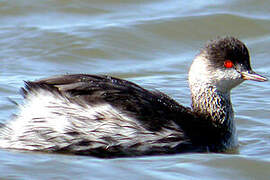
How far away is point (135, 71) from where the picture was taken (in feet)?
34.5

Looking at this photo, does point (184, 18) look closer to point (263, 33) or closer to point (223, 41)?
point (263, 33)

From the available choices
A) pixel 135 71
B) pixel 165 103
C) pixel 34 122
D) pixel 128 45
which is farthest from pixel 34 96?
pixel 128 45

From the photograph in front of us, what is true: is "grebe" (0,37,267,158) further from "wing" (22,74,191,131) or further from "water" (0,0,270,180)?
"water" (0,0,270,180)

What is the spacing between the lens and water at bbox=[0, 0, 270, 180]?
648 centimetres

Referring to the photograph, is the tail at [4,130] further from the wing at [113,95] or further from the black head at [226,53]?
the black head at [226,53]

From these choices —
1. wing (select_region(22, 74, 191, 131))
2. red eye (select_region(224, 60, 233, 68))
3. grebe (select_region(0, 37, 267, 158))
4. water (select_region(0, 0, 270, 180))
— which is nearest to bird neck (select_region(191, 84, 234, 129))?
red eye (select_region(224, 60, 233, 68))

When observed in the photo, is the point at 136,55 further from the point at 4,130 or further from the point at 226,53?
the point at 4,130

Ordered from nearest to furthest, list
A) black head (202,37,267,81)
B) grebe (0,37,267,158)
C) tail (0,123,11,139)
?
1. grebe (0,37,267,158)
2. tail (0,123,11,139)
3. black head (202,37,267,81)

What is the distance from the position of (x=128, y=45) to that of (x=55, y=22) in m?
1.48

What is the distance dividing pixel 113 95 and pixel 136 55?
15.2 ft

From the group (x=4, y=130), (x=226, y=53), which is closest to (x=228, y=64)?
(x=226, y=53)

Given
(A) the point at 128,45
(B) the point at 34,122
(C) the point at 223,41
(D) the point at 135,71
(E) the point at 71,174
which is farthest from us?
(A) the point at 128,45

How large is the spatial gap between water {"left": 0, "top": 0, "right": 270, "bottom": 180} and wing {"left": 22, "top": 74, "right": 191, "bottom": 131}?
0.38 m

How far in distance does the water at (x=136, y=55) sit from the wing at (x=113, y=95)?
376 millimetres
